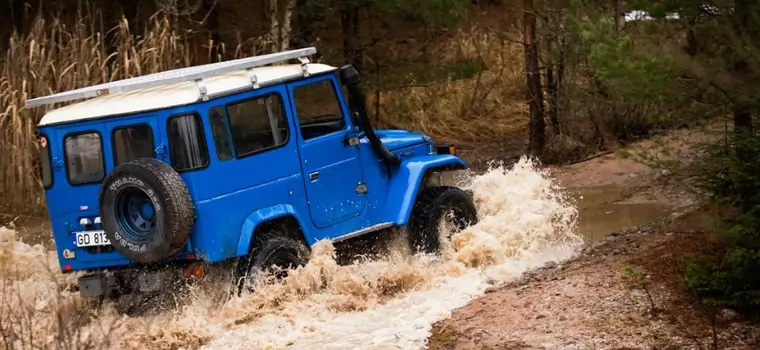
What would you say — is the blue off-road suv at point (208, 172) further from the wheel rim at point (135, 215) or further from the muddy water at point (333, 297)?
the muddy water at point (333, 297)

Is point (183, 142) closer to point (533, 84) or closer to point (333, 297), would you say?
point (333, 297)

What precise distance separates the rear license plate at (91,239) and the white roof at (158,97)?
3.12 ft

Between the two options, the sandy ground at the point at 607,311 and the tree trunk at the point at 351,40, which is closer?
the sandy ground at the point at 607,311

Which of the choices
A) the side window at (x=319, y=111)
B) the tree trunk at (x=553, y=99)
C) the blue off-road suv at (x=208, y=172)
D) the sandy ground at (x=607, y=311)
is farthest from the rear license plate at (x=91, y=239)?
the tree trunk at (x=553, y=99)

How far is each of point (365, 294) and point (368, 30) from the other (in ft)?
36.8

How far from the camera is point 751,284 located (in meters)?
6.39

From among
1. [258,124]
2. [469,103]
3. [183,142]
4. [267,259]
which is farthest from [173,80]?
[469,103]

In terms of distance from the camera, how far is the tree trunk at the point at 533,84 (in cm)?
1609

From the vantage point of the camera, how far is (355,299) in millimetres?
8766

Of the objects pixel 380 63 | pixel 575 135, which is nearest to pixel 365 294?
pixel 575 135

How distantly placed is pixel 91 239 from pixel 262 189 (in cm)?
148

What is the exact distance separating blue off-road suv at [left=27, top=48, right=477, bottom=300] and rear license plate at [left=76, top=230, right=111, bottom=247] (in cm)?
1

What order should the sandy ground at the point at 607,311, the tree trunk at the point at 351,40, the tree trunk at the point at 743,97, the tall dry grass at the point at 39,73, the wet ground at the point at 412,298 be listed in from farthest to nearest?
the tree trunk at the point at 351,40, the tall dry grass at the point at 39,73, the wet ground at the point at 412,298, the sandy ground at the point at 607,311, the tree trunk at the point at 743,97

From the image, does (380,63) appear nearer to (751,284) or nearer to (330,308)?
(330,308)
